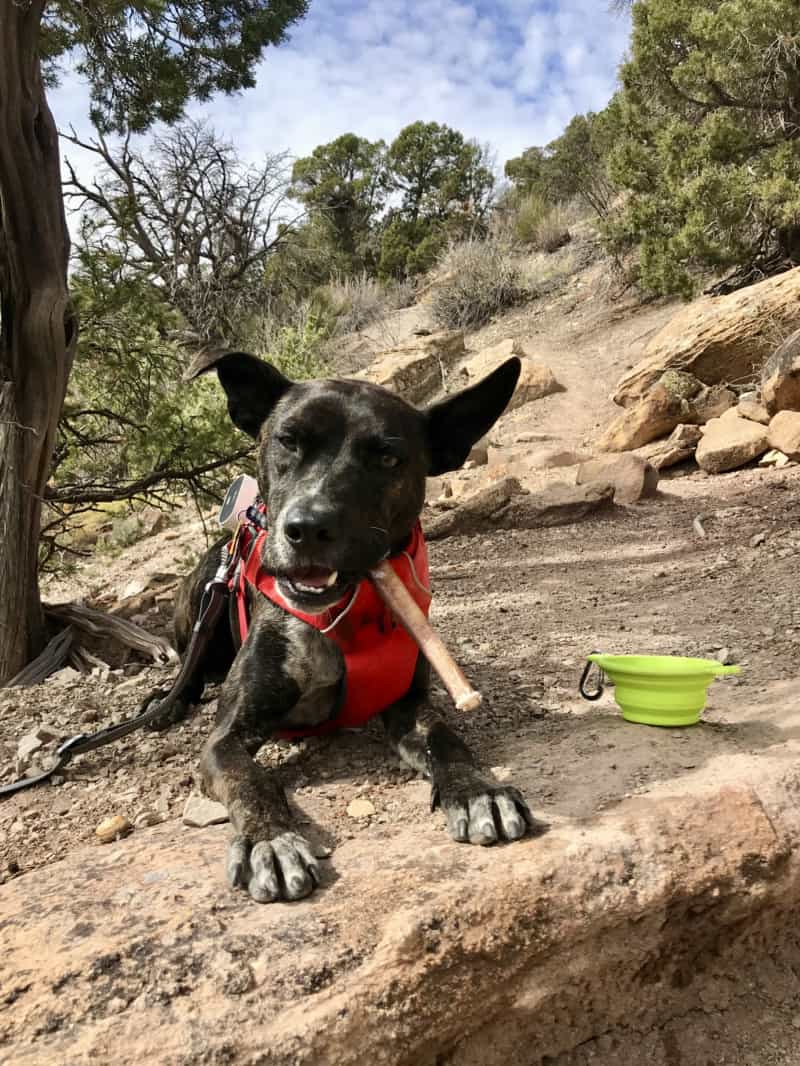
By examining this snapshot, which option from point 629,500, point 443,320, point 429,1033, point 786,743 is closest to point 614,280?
point 443,320

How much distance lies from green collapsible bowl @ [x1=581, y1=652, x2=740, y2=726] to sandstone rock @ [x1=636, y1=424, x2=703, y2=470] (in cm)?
721

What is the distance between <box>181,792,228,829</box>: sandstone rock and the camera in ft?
7.51

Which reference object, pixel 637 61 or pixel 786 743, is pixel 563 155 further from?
pixel 786 743

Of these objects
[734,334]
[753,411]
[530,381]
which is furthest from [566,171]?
[753,411]

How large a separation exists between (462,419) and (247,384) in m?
0.86

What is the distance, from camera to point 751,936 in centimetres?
194

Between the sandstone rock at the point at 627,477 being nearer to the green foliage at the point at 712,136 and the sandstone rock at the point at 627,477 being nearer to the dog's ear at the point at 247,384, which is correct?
the dog's ear at the point at 247,384

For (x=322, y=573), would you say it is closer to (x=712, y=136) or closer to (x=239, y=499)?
(x=239, y=499)

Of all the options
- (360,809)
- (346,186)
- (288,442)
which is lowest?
(360,809)

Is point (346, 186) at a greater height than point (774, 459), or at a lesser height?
greater

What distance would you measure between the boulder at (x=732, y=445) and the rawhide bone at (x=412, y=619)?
24.2ft

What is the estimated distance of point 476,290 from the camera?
67.3ft

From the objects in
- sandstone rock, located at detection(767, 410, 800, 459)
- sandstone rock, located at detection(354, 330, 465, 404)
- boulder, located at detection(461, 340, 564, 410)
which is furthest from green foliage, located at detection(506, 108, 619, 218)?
sandstone rock, located at detection(767, 410, 800, 459)

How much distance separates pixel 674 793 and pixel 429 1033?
881 mm
